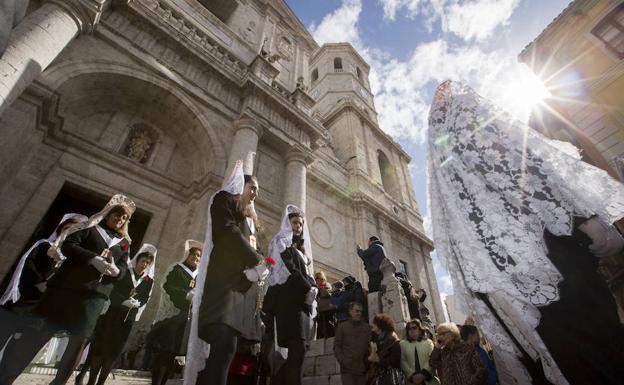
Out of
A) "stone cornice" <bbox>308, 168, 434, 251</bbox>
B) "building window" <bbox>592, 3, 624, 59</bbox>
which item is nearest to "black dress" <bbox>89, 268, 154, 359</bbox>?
"stone cornice" <bbox>308, 168, 434, 251</bbox>

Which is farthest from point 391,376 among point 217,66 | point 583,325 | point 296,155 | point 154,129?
point 217,66

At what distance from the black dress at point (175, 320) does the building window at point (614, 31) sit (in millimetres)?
16332

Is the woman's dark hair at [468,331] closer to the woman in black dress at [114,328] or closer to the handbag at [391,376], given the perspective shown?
the handbag at [391,376]

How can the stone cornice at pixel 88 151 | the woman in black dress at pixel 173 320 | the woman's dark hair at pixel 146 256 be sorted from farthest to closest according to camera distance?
the stone cornice at pixel 88 151 → the woman's dark hair at pixel 146 256 → the woman in black dress at pixel 173 320

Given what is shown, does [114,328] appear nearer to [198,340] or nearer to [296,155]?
[198,340]

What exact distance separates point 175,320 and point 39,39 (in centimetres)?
575

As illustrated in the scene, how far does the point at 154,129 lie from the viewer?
897cm

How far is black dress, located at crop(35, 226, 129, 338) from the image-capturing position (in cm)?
255

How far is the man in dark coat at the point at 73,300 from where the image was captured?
2533mm

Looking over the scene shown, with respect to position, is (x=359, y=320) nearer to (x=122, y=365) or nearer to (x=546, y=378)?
(x=546, y=378)

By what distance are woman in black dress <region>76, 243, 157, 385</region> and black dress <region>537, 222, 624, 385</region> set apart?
13.6 feet

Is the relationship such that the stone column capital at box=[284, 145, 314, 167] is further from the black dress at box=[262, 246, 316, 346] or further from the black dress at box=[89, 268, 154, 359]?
the black dress at box=[262, 246, 316, 346]

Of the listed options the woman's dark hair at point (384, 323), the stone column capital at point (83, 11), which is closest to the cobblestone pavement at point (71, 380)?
the woman's dark hair at point (384, 323)

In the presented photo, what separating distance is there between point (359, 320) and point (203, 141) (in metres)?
7.20
